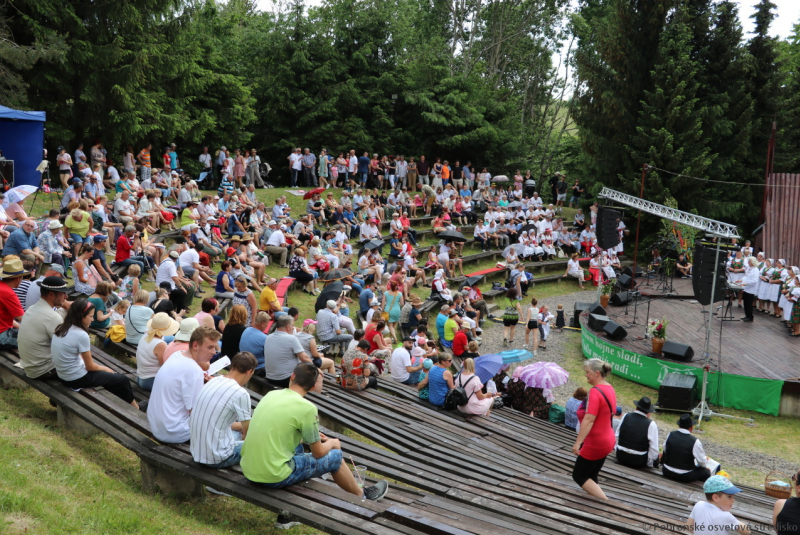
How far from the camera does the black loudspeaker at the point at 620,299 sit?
20.2 metres

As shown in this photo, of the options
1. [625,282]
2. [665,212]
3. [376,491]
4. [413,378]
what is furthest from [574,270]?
[376,491]

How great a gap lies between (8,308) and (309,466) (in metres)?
4.60

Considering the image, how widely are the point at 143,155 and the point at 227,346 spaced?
1433cm

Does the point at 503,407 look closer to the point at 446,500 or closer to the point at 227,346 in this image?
the point at 227,346

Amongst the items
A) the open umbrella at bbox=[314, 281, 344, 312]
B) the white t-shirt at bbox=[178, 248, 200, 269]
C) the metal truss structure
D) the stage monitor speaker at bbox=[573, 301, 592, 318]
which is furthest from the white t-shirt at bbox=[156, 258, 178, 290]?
the metal truss structure

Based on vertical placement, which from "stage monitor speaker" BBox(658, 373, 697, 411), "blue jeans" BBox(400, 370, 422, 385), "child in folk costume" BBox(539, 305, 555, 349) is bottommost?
"stage monitor speaker" BBox(658, 373, 697, 411)

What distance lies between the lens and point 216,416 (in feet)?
17.5

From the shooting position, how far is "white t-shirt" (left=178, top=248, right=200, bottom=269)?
14.3 m

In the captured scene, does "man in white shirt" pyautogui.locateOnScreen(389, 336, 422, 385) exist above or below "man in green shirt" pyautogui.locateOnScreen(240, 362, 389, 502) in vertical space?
below

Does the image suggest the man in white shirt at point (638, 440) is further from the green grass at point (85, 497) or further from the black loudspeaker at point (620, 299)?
the black loudspeaker at point (620, 299)

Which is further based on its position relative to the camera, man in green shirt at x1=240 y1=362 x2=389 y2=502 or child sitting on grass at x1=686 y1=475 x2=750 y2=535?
child sitting on grass at x1=686 y1=475 x2=750 y2=535

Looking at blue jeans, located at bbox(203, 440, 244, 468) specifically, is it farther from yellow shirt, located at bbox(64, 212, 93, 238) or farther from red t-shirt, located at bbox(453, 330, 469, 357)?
yellow shirt, located at bbox(64, 212, 93, 238)

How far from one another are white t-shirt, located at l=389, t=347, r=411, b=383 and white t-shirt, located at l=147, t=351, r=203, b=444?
5.89 m

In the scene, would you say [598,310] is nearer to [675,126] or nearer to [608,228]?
[608,228]
